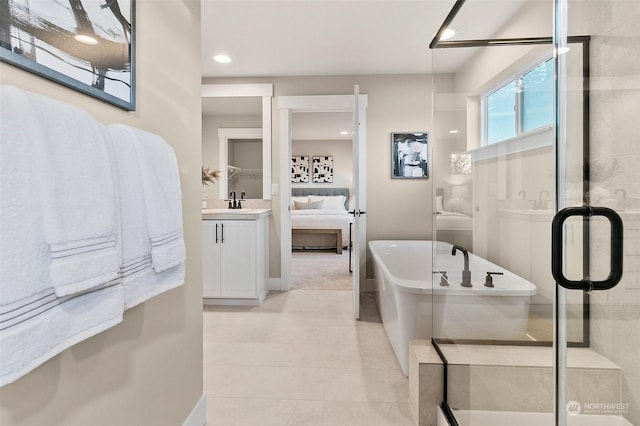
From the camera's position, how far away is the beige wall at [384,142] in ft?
12.2

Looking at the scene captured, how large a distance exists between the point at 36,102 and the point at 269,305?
2.87 m

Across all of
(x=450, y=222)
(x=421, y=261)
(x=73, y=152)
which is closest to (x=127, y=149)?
(x=73, y=152)

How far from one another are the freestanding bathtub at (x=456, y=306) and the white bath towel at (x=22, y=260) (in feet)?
5.36

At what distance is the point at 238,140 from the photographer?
12.8 ft

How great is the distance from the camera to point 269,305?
3225mm

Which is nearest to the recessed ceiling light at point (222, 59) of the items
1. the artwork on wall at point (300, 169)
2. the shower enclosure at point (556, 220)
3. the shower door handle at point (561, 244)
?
the shower enclosure at point (556, 220)

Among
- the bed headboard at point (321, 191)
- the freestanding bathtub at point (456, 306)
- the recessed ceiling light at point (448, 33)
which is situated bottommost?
the freestanding bathtub at point (456, 306)

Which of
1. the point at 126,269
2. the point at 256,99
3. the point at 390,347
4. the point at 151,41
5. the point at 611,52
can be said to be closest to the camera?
the point at 126,269

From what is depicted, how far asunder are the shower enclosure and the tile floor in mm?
451

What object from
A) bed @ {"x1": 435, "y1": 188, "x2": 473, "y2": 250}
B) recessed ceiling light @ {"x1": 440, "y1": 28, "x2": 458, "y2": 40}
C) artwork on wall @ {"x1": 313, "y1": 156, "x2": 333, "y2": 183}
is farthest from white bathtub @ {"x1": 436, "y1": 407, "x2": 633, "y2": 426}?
artwork on wall @ {"x1": 313, "y1": 156, "x2": 333, "y2": 183}

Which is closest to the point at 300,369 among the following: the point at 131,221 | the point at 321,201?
the point at 131,221

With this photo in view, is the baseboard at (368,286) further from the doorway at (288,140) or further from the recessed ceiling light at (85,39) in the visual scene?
the recessed ceiling light at (85,39)

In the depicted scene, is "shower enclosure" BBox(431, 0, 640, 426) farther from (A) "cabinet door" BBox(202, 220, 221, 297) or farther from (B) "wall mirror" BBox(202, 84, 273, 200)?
(B) "wall mirror" BBox(202, 84, 273, 200)

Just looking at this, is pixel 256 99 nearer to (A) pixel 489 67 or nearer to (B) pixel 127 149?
(A) pixel 489 67
